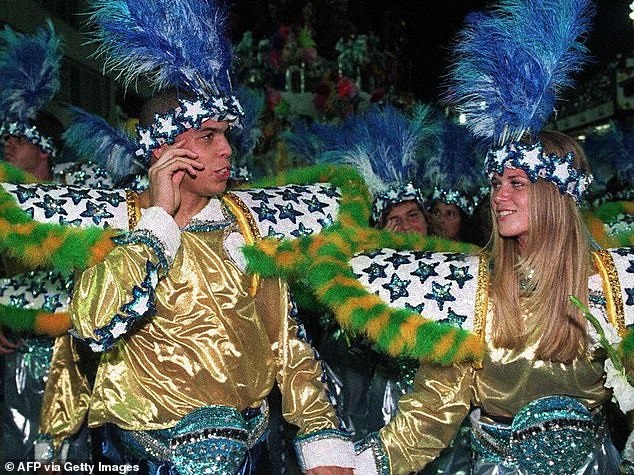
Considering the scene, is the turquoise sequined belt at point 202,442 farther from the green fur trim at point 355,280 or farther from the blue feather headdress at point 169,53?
the blue feather headdress at point 169,53

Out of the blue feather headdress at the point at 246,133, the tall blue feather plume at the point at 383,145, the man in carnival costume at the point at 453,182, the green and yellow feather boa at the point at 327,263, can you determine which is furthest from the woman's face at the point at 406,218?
the green and yellow feather boa at the point at 327,263

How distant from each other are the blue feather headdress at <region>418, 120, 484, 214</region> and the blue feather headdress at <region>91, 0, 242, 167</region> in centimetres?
233

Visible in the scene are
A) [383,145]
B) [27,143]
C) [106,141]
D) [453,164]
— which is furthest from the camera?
[453,164]

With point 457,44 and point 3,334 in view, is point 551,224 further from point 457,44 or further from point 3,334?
point 3,334

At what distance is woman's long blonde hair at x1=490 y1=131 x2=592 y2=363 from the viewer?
243 cm

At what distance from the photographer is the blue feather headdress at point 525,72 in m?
2.53

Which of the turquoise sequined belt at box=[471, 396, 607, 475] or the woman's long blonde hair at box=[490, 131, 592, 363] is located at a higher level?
the woman's long blonde hair at box=[490, 131, 592, 363]

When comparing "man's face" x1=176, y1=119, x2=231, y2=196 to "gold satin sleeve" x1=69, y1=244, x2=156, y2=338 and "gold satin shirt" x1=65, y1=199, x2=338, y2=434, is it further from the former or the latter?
"gold satin sleeve" x1=69, y1=244, x2=156, y2=338

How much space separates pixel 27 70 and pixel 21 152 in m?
0.52

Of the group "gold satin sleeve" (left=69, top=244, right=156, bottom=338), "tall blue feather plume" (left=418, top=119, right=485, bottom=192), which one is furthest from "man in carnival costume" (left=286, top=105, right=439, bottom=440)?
"gold satin sleeve" (left=69, top=244, right=156, bottom=338)

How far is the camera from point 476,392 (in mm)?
2529

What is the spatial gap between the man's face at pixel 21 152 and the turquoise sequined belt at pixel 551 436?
10.9 feet

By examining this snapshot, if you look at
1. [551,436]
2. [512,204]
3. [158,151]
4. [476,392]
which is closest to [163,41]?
[158,151]

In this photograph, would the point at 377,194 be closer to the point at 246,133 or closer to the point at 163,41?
the point at 246,133
